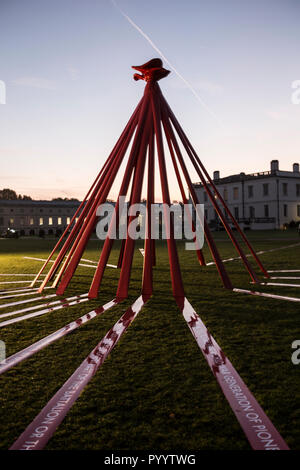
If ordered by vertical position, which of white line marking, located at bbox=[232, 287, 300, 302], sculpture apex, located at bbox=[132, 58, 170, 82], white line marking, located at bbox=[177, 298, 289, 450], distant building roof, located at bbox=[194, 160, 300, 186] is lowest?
white line marking, located at bbox=[177, 298, 289, 450]

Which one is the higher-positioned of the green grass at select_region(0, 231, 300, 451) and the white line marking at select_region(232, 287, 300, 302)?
the white line marking at select_region(232, 287, 300, 302)

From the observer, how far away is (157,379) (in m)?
3.76

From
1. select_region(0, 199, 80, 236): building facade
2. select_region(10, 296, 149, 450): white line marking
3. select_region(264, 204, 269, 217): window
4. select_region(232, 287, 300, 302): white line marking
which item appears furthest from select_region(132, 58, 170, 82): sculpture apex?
select_region(0, 199, 80, 236): building facade

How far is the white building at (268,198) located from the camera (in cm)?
5634

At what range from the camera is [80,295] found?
829 centimetres

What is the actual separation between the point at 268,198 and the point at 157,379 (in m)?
57.3

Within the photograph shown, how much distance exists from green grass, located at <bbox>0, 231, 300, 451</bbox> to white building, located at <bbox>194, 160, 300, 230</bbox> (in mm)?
48242

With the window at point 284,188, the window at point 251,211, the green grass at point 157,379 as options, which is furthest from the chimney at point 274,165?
the green grass at point 157,379

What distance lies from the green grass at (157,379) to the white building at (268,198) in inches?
1899

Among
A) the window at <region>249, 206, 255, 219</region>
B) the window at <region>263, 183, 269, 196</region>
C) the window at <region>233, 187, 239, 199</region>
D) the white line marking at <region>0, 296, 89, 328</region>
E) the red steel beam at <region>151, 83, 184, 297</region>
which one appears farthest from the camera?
the window at <region>233, 187, 239, 199</region>

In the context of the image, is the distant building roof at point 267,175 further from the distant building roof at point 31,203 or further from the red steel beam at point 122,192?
the red steel beam at point 122,192

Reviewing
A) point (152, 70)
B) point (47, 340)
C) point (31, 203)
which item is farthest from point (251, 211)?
point (47, 340)

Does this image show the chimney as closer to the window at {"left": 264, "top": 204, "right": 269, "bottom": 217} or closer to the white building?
the white building

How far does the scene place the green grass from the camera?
9.17 feet
